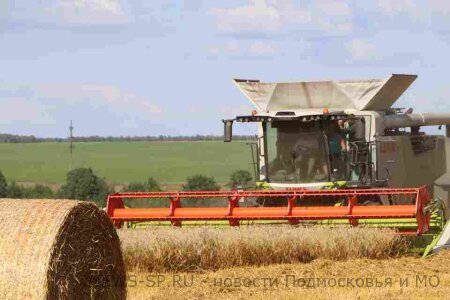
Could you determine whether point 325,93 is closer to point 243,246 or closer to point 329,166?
point 329,166

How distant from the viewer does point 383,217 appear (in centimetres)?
1283

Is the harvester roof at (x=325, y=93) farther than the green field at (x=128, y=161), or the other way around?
the green field at (x=128, y=161)

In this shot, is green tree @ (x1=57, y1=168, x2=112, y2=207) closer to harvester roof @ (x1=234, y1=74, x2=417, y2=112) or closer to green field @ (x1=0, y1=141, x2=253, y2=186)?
green field @ (x1=0, y1=141, x2=253, y2=186)

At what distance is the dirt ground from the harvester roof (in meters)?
3.56

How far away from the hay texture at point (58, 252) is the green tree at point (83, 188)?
37958mm

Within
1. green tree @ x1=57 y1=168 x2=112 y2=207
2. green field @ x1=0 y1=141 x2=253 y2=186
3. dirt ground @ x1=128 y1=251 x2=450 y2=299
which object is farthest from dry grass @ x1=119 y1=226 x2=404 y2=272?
green field @ x1=0 y1=141 x2=253 y2=186

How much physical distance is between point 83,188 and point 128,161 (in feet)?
150

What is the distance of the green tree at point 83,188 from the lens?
161 feet

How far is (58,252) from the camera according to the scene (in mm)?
8273

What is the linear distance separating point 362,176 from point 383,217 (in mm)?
2130

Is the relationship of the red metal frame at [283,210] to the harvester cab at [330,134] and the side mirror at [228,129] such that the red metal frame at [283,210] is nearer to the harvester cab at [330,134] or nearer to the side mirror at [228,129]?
the harvester cab at [330,134]

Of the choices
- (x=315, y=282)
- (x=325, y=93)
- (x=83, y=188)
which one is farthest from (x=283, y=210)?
(x=83, y=188)

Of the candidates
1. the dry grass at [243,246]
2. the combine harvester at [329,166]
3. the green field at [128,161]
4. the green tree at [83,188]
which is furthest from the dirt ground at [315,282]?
the green field at [128,161]

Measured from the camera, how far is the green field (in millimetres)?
76375
